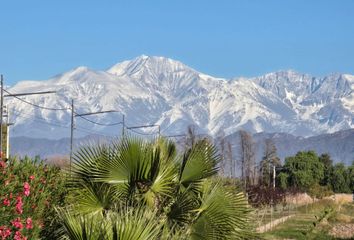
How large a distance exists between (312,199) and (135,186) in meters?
79.4

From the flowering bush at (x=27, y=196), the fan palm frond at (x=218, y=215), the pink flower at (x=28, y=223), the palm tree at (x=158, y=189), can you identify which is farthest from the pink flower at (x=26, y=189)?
the fan palm frond at (x=218, y=215)

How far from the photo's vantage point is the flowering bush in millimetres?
12367

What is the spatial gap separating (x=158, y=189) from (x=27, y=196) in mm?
2923

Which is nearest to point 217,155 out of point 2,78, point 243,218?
point 243,218

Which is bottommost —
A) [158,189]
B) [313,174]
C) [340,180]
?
[158,189]

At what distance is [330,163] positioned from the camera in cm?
13538

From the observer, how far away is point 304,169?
12019cm

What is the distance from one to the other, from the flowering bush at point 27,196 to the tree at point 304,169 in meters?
100

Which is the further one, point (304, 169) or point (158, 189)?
point (304, 169)

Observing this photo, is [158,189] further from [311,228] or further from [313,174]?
[313,174]

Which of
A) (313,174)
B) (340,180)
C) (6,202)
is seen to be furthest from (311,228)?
(340,180)

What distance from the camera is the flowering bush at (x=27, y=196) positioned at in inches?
487

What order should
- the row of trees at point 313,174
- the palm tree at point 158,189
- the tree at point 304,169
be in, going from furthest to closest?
the tree at point 304,169 → the row of trees at point 313,174 → the palm tree at point 158,189

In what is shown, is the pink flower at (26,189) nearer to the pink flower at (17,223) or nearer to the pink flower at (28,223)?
the pink flower at (28,223)
